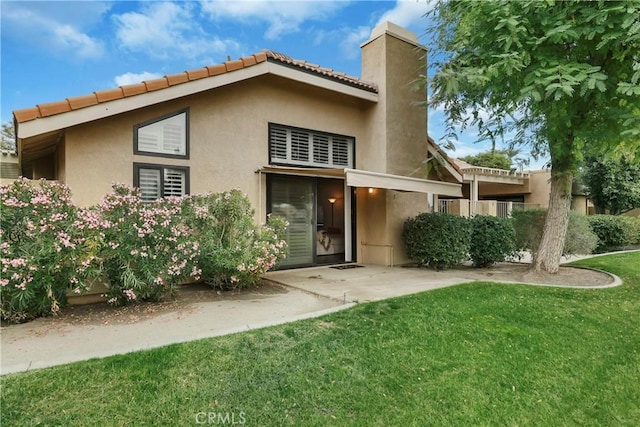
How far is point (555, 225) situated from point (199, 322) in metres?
12.2

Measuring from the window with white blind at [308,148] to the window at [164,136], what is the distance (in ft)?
10.8

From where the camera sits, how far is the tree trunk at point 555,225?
12.2m

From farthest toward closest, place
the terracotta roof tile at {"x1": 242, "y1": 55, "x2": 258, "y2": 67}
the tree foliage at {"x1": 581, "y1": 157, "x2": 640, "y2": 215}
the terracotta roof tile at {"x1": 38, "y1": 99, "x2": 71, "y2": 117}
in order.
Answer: the tree foliage at {"x1": 581, "y1": 157, "x2": 640, "y2": 215} → the terracotta roof tile at {"x1": 242, "y1": 55, "x2": 258, "y2": 67} → the terracotta roof tile at {"x1": 38, "y1": 99, "x2": 71, "y2": 117}

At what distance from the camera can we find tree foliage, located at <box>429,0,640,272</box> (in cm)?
801

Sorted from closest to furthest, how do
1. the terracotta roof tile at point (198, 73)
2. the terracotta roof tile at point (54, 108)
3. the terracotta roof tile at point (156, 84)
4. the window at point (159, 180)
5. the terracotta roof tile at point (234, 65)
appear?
1. the terracotta roof tile at point (54, 108)
2. the terracotta roof tile at point (156, 84)
3. the terracotta roof tile at point (198, 73)
4. the window at point (159, 180)
5. the terracotta roof tile at point (234, 65)

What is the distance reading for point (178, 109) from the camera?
440 inches

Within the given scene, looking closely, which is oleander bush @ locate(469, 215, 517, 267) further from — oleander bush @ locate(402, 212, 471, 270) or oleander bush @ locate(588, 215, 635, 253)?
oleander bush @ locate(588, 215, 635, 253)

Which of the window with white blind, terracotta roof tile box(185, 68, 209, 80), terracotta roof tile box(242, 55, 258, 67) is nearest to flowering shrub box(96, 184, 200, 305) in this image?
terracotta roof tile box(185, 68, 209, 80)

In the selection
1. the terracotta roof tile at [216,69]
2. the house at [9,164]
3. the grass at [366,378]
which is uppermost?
the terracotta roof tile at [216,69]

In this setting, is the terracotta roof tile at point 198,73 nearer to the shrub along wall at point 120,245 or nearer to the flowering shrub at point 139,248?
the shrub along wall at point 120,245

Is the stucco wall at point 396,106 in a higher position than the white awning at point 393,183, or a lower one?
higher

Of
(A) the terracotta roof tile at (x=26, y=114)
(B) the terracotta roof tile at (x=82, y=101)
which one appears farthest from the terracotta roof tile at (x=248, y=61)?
(A) the terracotta roof tile at (x=26, y=114)

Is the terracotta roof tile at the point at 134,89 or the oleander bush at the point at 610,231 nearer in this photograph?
the terracotta roof tile at the point at 134,89

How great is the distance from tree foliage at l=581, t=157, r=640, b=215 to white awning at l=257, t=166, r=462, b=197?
20.8 m
